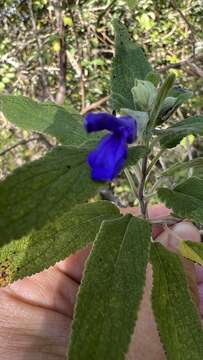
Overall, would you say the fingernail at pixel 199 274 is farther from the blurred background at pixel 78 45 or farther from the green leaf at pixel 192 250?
the blurred background at pixel 78 45

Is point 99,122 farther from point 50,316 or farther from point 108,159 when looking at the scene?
point 50,316

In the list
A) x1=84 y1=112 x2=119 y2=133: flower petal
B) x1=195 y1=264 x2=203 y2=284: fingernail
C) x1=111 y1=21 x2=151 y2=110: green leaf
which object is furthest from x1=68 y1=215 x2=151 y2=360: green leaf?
x1=195 y1=264 x2=203 y2=284: fingernail

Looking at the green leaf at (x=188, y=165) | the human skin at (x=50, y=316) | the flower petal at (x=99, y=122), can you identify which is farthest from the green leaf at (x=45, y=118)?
the human skin at (x=50, y=316)

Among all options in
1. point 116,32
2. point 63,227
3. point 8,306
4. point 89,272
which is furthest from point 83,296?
point 116,32

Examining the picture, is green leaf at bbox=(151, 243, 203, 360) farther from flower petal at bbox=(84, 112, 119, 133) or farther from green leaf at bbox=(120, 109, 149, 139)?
flower petal at bbox=(84, 112, 119, 133)

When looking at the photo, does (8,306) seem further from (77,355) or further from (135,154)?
(135,154)

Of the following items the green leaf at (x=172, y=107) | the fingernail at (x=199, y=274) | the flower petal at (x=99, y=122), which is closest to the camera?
the flower petal at (x=99, y=122)
